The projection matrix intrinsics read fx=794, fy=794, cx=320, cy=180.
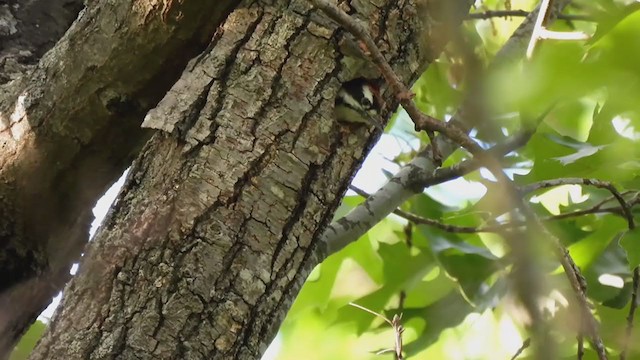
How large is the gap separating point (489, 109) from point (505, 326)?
128 cm

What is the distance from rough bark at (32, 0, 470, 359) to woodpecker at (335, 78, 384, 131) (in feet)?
0.05

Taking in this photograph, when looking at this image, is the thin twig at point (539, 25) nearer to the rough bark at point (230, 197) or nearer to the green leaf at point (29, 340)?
the rough bark at point (230, 197)

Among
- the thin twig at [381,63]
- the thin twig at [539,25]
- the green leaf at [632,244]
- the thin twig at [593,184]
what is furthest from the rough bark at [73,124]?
the green leaf at [632,244]

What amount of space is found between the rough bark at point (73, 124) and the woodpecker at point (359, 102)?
20 centimetres

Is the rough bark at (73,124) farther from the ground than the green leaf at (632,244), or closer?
closer

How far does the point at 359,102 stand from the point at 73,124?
1.37 ft

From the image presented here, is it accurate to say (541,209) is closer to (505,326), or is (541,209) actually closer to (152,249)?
(505,326)

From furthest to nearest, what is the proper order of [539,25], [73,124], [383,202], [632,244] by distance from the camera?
[383,202]
[632,244]
[73,124]
[539,25]

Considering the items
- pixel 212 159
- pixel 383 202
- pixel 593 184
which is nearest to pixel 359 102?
pixel 212 159

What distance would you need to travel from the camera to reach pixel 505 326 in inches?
64.4

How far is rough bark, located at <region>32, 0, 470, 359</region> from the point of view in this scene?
0.91 m

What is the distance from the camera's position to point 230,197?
3.13ft

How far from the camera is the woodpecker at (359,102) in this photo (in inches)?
39.3

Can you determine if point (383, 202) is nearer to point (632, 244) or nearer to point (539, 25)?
point (632, 244)
